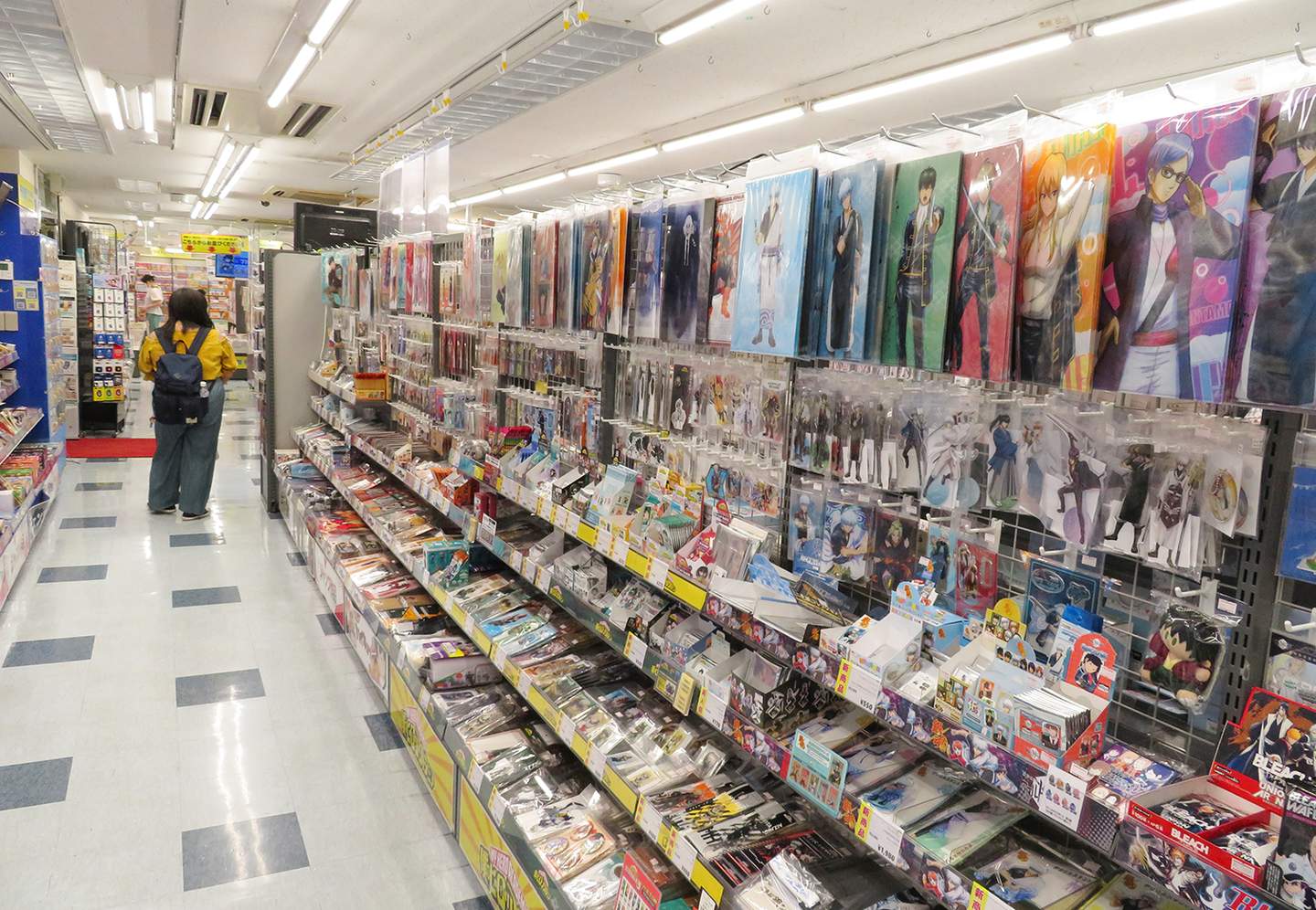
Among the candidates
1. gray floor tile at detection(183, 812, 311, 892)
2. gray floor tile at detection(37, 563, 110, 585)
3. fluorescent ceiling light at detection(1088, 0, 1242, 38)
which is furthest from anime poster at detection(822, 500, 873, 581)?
gray floor tile at detection(37, 563, 110, 585)

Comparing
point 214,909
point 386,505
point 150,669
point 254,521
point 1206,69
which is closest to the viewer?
point 214,909

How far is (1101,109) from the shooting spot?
127 centimetres

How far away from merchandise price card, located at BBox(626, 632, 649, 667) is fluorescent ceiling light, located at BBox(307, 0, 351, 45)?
448 cm

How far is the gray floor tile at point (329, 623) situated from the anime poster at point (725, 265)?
11.1 feet

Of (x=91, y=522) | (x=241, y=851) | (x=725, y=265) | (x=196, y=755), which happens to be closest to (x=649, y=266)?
(x=725, y=265)

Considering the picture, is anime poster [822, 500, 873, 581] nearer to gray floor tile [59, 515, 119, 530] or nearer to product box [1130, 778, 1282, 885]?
product box [1130, 778, 1282, 885]

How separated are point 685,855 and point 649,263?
55.8 inches

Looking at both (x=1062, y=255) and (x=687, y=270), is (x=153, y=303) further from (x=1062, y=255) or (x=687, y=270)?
(x=1062, y=255)

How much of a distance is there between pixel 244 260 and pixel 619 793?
22.5m

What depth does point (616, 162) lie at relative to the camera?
38.3 ft

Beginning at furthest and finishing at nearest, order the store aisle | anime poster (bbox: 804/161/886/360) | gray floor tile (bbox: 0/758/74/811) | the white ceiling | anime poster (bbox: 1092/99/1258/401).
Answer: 1. the white ceiling
2. gray floor tile (bbox: 0/758/74/811)
3. the store aisle
4. anime poster (bbox: 804/161/886/360)
5. anime poster (bbox: 1092/99/1258/401)

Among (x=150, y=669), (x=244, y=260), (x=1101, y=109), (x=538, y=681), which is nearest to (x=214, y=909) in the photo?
(x=538, y=681)

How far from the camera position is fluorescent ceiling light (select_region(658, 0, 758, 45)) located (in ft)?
16.6

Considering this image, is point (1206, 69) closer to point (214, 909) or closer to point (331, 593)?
point (331, 593)
